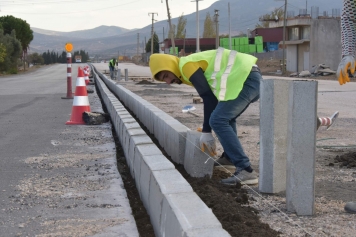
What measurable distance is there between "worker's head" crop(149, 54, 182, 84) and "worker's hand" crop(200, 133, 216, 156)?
620 mm

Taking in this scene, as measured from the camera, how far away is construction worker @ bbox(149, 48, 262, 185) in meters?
5.71

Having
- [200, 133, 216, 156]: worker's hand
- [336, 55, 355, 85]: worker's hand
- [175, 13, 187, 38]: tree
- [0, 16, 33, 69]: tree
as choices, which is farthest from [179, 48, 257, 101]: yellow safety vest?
[175, 13, 187, 38]: tree

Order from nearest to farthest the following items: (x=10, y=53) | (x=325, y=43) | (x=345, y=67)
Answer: (x=345, y=67)
(x=325, y=43)
(x=10, y=53)

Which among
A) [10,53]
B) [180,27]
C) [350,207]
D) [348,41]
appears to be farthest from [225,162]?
[180,27]

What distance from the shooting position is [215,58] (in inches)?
228

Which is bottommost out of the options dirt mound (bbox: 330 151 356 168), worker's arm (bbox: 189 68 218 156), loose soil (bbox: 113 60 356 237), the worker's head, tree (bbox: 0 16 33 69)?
loose soil (bbox: 113 60 356 237)

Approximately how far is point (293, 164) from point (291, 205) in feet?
1.00

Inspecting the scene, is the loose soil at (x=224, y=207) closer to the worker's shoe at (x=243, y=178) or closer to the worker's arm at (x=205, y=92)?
the worker's shoe at (x=243, y=178)

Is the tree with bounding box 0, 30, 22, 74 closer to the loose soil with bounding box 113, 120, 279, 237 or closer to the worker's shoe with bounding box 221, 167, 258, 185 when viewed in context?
the loose soil with bounding box 113, 120, 279, 237

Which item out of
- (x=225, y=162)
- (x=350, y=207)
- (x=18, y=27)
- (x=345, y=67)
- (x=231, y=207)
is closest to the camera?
(x=350, y=207)

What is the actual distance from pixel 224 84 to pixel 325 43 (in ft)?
188

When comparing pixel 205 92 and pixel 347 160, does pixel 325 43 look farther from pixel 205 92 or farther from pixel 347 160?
pixel 205 92

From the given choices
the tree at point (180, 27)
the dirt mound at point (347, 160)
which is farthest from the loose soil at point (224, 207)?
the tree at point (180, 27)

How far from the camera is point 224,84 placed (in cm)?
571
